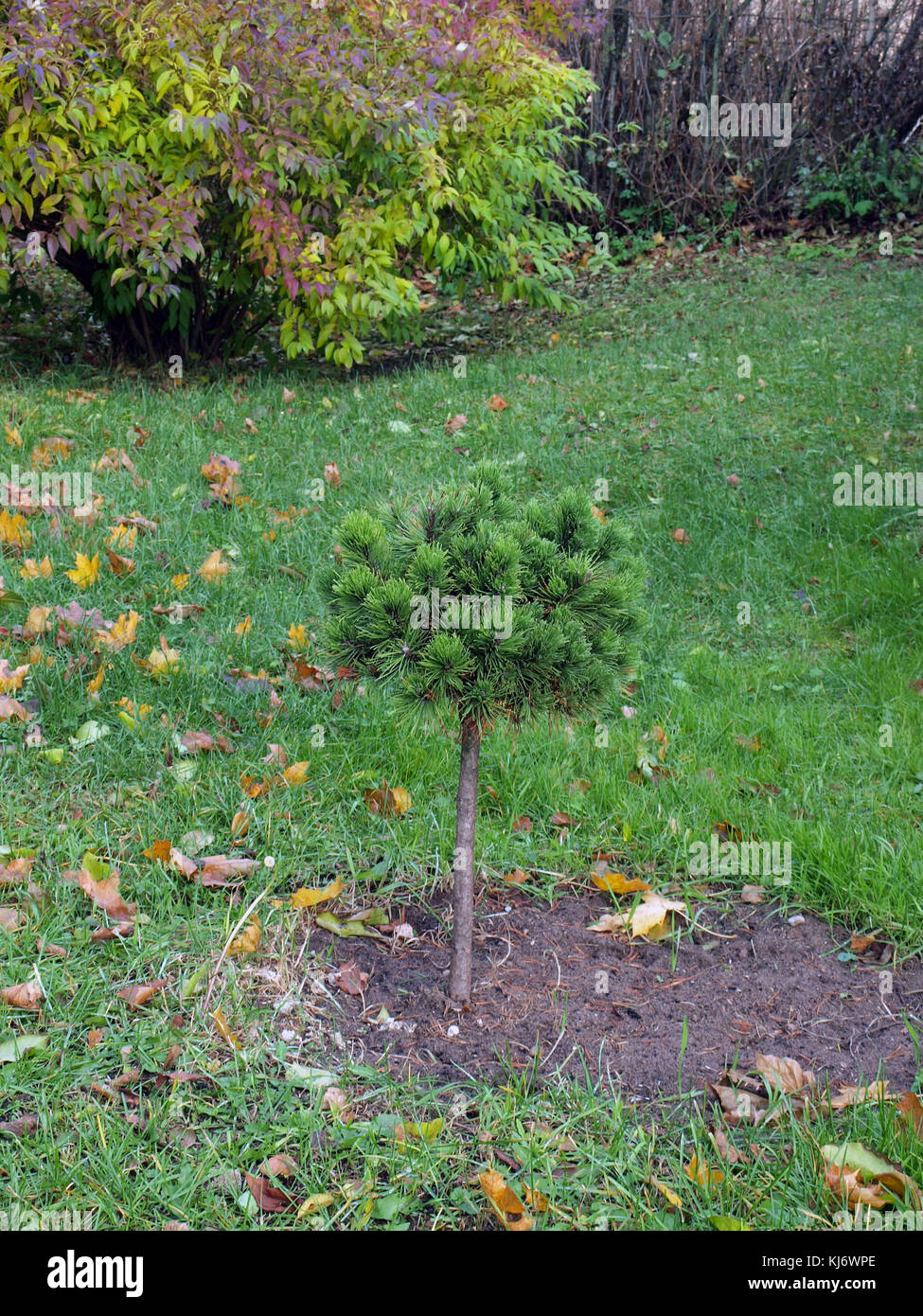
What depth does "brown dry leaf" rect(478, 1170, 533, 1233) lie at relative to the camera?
70.9 inches

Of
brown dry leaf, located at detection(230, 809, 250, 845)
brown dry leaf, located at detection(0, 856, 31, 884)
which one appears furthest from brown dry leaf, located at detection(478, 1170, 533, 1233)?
brown dry leaf, located at detection(0, 856, 31, 884)

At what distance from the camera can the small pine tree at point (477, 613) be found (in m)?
2.11

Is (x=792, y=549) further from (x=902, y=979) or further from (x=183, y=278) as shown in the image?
(x=183, y=278)

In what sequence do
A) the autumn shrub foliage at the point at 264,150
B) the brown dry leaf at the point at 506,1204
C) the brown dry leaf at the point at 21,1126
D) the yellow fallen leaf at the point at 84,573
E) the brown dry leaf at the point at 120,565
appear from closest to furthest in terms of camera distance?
the brown dry leaf at the point at 506,1204 < the brown dry leaf at the point at 21,1126 < the yellow fallen leaf at the point at 84,573 < the brown dry leaf at the point at 120,565 < the autumn shrub foliage at the point at 264,150

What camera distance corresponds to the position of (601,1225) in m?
1.83

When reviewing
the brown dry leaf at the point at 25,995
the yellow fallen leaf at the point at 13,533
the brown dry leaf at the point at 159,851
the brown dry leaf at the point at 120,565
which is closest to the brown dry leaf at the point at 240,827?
the brown dry leaf at the point at 159,851

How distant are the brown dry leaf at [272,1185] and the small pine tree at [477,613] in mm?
559

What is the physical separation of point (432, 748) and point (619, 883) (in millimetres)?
789

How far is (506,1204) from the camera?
183cm

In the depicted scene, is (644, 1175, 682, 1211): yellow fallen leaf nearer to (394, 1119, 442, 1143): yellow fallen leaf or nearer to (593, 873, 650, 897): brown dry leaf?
(394, 1119, 442, 1143): yellow fallen leaf

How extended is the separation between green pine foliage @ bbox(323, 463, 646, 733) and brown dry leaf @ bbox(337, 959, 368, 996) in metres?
0.64

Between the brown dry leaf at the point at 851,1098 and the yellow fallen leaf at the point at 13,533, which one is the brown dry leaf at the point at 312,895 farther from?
the yellow fallen leaf at the point at 13,533

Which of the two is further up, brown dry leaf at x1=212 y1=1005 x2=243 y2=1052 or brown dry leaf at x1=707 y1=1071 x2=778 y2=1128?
brown dry leaf at x1=212 y1=1005 x2=243 y2=1052

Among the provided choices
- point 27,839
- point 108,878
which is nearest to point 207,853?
point 108,878
